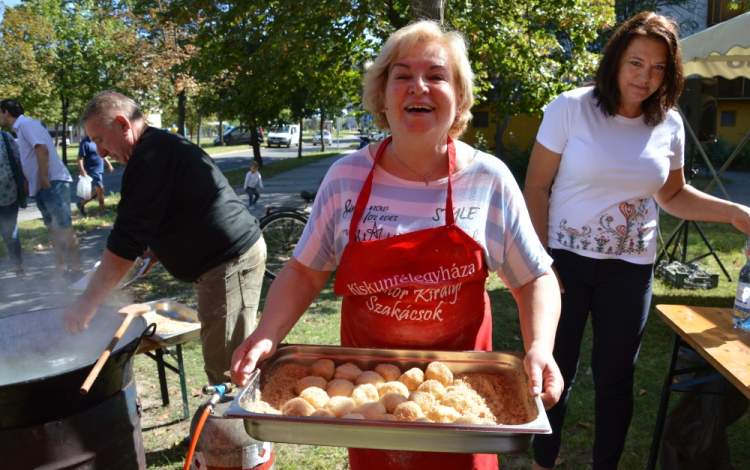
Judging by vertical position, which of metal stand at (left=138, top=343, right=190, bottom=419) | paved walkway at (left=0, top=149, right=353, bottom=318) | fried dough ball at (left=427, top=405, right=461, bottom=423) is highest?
fried dough ball at (left=427, top=405, right=461, bottom=423)

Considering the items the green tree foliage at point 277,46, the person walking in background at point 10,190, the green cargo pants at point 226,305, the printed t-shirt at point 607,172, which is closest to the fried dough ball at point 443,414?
the printed t-shirt at point 607,172

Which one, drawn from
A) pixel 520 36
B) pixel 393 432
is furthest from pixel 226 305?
pixel 520 36

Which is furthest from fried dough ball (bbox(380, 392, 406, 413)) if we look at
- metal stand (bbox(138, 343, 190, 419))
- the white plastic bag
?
the white plastic bag

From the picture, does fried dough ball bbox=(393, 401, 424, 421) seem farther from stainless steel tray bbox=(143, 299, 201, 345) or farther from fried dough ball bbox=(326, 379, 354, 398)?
stainless steel tray bbox=(143, 299, 201, 345)

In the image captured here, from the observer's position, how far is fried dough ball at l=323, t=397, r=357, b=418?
1479 mm

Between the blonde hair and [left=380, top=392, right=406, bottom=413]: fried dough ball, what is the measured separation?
0.96 m

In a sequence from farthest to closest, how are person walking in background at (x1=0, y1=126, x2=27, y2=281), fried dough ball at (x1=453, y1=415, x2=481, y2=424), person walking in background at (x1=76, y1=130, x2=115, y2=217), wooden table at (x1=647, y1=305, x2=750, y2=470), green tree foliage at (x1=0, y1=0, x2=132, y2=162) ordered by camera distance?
1. green tree foliage at (x1=0, y1=0, x2=132, y2=162)
2. person walking in background at (x1=76, y1=130, x2=115, y2=217)
3. person walking in background at (x1=0, y1=126, x2=27, y2=281)
4. wooden table at (x1=647, y1=305, x2=750, y2=470)
5. fried dough ball at (x1=453, y1=415, x2=481, y2=424)

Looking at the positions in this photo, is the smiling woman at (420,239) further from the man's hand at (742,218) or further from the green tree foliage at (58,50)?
the green tree foliage at (58,50)

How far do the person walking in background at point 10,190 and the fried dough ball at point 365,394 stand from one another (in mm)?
6933

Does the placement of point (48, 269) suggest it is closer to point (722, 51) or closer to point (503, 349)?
point (503, 349)

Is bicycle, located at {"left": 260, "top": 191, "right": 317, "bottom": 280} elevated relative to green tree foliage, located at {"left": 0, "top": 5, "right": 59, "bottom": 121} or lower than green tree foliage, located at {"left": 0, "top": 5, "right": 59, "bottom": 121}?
lower

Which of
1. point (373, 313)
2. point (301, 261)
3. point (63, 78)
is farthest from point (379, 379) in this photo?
point (63, 78)

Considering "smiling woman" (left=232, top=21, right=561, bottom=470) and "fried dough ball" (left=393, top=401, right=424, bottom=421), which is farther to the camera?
"smiling woman" (left=232, top=21, right=561, bottom=470)

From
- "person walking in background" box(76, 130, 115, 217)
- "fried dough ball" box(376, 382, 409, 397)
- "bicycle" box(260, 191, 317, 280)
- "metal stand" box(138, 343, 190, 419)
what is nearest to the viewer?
"fried dough ball" box(376, 382, 409, 397)
